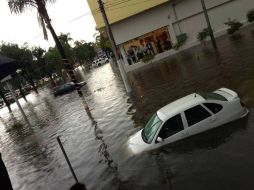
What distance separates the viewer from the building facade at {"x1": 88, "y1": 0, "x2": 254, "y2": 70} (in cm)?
4062

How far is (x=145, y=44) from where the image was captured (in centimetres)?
4228

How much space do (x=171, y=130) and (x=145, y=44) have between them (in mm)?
30272

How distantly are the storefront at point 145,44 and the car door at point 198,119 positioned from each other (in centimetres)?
2942

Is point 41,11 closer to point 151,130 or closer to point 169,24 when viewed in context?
point 151,130

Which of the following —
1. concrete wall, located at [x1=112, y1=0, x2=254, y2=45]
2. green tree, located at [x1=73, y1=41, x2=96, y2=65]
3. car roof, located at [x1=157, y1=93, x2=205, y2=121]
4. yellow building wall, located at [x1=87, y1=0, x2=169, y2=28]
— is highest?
yellow building wall, located at [x1=87, y1=0, x2=169, y2=28]

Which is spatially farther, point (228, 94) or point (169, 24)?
point (169, 24)

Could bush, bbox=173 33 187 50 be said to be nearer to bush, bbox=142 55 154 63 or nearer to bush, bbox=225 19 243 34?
bush, bbox=142 55 154 63

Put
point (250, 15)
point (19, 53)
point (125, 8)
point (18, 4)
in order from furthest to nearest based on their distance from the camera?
point (19, 53), point (250, 15), point (125, 8), point (18, 4)

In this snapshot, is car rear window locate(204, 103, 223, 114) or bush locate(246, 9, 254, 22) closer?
car rear window locate(204, 103, 223, 114)

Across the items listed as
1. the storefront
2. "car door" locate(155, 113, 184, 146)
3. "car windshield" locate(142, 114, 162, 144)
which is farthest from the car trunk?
the storefront

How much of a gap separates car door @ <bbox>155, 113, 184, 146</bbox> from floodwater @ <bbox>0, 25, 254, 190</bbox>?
0.29 metres

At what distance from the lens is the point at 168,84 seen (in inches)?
1000

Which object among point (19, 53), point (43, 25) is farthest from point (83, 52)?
point (43, 25)

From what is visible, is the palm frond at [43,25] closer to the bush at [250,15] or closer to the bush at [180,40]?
the bush at [180,40]
